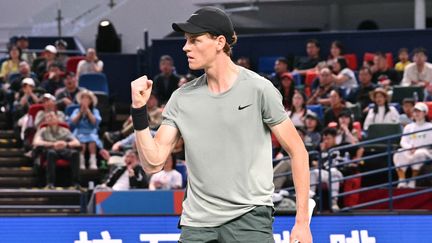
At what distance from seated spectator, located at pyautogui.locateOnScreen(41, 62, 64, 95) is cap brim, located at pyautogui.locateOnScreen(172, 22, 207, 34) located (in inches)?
528

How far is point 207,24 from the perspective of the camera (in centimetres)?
609

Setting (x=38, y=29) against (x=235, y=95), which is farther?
(x=38, y=29)

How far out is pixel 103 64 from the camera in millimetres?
22047

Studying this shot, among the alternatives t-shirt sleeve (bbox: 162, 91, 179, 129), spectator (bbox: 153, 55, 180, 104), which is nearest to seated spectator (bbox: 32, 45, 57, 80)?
spectator (bbox: 153, 55, 180, 104)

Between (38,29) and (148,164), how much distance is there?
62.2 feet

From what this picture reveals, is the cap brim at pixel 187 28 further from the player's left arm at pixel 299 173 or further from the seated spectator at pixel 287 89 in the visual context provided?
the seated spectator at pixel 287 89

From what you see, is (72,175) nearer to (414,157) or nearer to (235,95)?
(414,157)

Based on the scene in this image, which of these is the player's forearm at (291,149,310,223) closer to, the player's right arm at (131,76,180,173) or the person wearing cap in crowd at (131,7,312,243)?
the person wearing cap in crowd at (131,7,312,243)

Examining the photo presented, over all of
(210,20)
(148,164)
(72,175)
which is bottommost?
(72,175)

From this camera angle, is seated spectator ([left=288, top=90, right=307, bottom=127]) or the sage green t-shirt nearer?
the sage green t-shirt

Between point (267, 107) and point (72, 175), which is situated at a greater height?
point (267, 107)

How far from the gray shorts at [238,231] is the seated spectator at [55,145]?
10.5 metres

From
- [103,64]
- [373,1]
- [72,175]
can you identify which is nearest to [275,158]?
[72,175]

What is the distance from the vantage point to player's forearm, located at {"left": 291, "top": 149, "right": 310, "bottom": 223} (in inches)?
240
